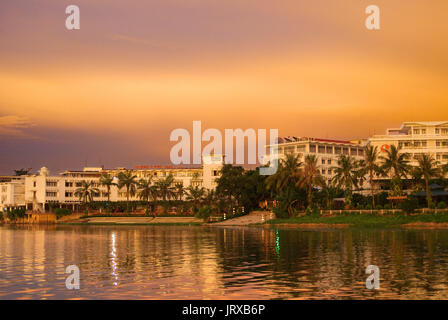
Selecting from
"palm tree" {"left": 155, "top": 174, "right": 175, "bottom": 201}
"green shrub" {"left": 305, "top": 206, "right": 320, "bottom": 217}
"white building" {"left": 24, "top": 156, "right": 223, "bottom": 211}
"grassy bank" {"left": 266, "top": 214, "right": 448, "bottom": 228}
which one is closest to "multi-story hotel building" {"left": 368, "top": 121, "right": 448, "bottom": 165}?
"green shrub" {"left": 305, "top": 206, "right": 320, "bottom": 217}

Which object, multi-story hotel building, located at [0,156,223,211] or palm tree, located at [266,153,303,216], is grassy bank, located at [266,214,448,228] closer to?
palm tree, located at [266,153,303,216]

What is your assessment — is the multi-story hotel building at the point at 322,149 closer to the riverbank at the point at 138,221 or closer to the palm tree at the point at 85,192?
the riverbank at the point at 138,221

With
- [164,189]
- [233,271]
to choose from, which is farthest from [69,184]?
[233,271]

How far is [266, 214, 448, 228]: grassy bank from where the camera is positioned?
68625 mm

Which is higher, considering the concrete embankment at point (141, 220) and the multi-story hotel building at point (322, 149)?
the multi-story hotel building at point (322, 149)

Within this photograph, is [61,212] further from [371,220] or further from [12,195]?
[371,220]

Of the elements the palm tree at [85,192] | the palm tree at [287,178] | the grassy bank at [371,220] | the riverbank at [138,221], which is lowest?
the riverbank at [138,221]

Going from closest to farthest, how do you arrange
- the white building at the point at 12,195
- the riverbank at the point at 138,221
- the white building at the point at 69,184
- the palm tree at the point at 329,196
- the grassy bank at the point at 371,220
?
1. the grassy bank at the point at 371,220
2. the palm tree at the point at 329,196
3. the riverbank at the point at 138,221
4. the white building at the point at 69,184
5. the white building at the point at 12,195

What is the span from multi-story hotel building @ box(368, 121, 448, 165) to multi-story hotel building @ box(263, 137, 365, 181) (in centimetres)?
1434

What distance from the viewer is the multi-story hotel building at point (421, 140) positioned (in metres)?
119

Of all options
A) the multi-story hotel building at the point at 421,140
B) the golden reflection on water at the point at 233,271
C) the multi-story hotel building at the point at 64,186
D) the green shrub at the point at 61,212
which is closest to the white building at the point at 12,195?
the multi-story hotel building at the point at 64,186

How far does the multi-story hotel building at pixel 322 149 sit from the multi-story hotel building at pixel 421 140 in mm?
14336

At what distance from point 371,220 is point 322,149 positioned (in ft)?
202
